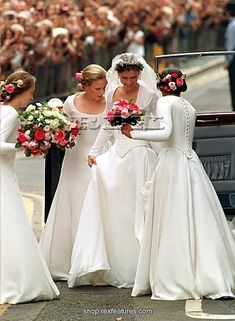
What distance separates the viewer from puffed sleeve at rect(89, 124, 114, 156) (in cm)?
1118

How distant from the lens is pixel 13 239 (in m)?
9.88

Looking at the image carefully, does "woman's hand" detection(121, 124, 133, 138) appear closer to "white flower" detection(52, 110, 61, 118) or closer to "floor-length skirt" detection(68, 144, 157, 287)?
"white flower" detection(52, 110, 61, 118)

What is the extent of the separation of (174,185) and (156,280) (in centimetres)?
74

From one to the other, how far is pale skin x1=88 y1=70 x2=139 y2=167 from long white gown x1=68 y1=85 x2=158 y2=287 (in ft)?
0.15

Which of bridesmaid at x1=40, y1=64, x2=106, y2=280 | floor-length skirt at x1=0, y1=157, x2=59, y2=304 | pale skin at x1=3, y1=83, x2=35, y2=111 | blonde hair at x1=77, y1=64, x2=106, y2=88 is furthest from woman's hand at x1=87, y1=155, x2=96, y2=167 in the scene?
floor-length skirt at x1=0, y1=157, x2=59, y2=304

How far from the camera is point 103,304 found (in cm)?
1004

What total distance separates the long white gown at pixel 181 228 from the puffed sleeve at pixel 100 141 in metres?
0.79

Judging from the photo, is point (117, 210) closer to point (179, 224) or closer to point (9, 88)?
point (179, 224)

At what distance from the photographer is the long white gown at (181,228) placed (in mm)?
10164

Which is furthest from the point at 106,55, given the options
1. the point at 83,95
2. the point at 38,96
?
the point at 83,95

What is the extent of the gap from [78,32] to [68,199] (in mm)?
13199

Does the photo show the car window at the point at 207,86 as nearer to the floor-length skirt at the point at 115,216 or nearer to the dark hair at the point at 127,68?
the dark hair at the point at 127,68

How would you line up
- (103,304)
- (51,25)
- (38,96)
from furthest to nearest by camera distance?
(38,96), (51,25), (103,304)

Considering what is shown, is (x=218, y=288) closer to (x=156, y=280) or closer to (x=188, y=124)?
(x=156, y=280)
